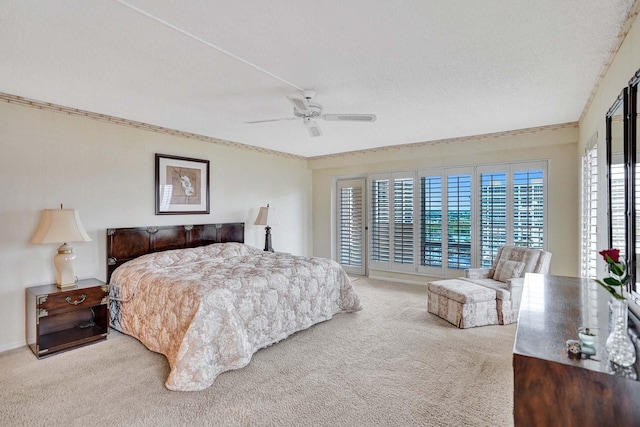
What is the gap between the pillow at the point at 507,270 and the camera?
4117mm

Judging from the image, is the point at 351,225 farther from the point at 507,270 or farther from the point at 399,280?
the point at 507,270

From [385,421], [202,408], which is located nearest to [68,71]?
[202,408]

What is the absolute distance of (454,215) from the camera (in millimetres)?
5402

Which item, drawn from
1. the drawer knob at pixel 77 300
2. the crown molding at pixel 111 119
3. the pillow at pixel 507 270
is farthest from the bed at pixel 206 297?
the pillow at pixel 507 270

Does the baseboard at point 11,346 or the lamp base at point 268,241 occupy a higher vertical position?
the lamp base at point 268,241

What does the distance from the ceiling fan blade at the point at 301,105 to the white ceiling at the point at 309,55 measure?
0.53ft

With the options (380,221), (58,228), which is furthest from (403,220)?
(58,228)

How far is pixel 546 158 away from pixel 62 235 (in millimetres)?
6030

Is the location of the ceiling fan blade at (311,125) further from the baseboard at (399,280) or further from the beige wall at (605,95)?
the baseboard at (399,280)

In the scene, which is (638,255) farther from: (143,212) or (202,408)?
(143,212)

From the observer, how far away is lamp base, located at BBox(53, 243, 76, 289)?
11.0 feet

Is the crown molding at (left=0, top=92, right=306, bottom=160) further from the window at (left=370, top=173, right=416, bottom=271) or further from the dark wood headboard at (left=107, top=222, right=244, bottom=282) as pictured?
the window at (left=370, top=173, right=416, bottom=271)

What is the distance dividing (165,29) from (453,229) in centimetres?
483

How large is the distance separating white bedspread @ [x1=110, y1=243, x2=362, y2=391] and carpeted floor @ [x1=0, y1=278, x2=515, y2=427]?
0.14m
